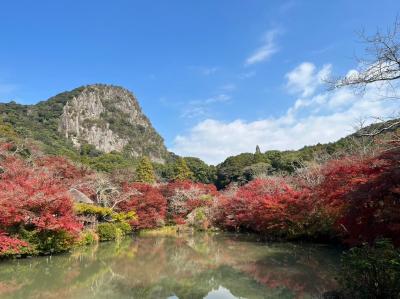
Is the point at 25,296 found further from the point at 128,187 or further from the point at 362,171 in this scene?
the point at 128,187

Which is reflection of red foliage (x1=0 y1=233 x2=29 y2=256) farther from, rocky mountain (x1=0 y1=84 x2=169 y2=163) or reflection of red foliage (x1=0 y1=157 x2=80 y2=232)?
rocky mountain (x1=0 y1=84 x2=169 y2=163)

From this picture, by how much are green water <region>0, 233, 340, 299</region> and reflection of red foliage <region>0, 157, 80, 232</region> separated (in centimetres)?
137

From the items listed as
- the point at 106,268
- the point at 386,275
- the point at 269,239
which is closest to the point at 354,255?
the point at 386,275

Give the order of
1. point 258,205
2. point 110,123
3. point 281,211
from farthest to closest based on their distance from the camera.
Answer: point 110,123 → point 258,205 → point 281,211

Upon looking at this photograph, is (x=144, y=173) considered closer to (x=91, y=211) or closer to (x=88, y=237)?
(x=91, y=211)

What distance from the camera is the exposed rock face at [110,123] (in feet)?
268

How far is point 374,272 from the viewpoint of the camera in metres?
5.51

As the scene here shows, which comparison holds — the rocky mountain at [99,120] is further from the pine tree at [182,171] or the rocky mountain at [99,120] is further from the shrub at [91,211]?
the shrub at [91,211]

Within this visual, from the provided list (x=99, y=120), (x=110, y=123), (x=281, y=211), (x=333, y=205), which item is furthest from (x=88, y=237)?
(x=110, y=123)

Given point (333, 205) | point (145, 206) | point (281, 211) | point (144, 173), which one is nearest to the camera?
point (333, 205)

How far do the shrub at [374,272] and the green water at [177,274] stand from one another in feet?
6.59

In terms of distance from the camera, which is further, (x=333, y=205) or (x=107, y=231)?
(x=107, y=231)

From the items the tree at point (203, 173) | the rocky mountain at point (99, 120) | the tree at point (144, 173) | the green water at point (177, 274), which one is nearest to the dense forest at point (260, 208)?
the green water at point (177, 274)

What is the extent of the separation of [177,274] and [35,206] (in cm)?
579
